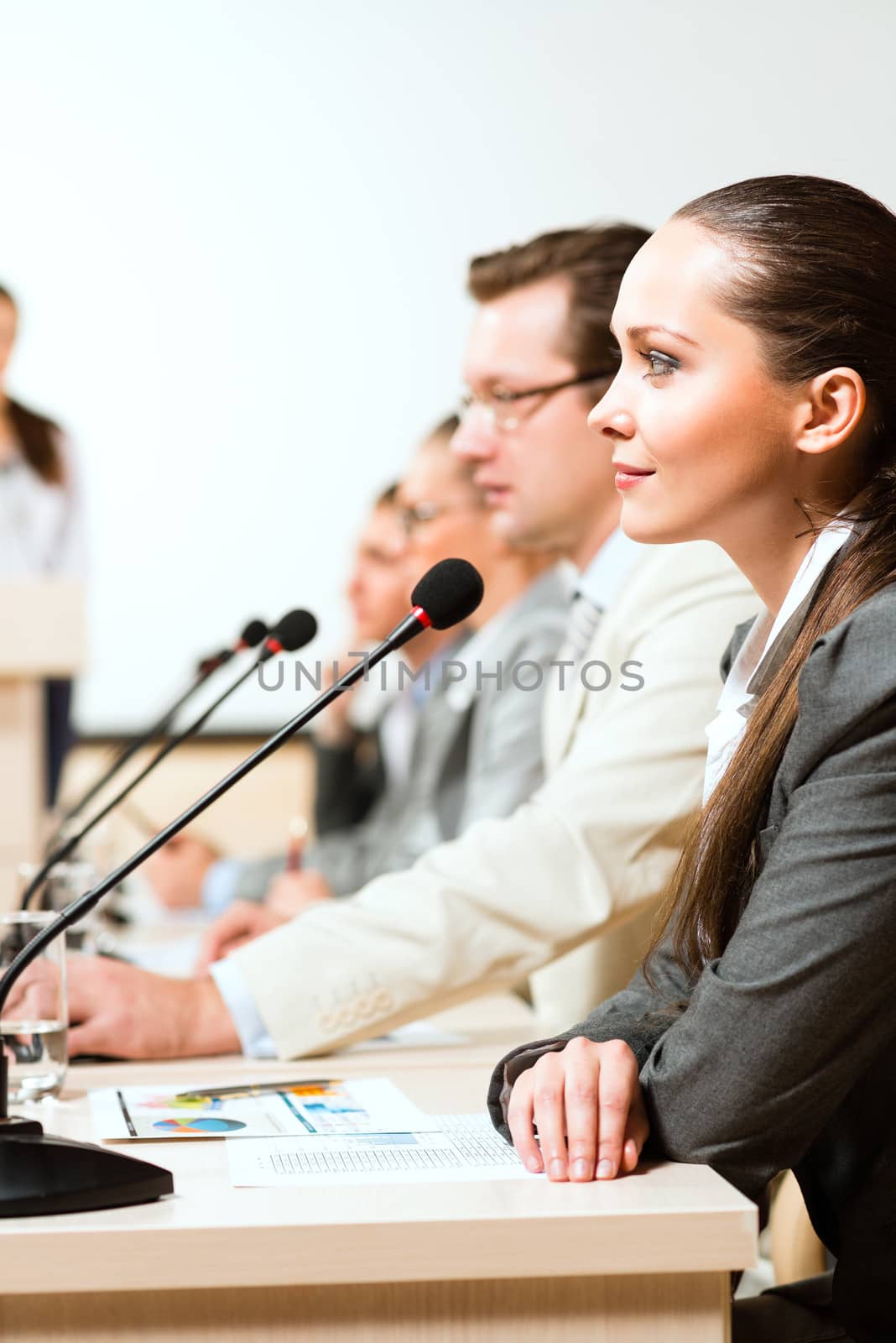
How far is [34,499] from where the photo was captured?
12.9 ft

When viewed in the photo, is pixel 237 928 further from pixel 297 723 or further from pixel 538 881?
pixel 297 723

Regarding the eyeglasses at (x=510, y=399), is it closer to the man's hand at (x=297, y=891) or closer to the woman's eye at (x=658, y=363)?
the woman's eye at (x=658, y=363)

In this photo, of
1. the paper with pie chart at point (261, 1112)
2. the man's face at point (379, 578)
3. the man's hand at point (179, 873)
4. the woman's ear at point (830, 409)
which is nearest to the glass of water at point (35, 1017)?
the paper with pie chart at point (261, 1112)

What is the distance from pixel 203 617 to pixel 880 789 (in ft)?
12.2

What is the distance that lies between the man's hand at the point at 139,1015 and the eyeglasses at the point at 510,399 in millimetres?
806

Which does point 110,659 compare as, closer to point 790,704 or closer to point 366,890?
point 366,890

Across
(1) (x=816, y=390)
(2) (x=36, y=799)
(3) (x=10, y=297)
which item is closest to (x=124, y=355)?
(3) (x=10, y=297)

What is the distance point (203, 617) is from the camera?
14.4ft

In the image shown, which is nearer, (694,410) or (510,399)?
(694,410)

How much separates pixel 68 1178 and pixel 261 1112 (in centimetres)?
26

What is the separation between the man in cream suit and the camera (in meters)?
1.26

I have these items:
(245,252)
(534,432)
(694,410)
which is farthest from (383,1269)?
(245,252)

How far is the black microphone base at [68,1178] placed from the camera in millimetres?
772
